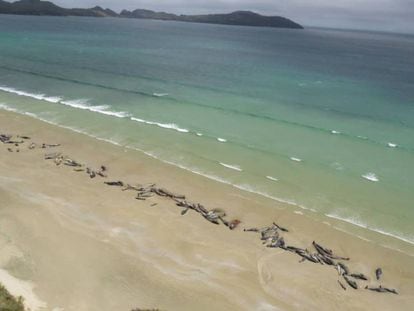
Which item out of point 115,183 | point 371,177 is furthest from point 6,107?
point 371,177

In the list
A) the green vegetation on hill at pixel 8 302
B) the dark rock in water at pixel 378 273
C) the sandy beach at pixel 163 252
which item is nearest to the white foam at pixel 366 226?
the sandy beach at pixel 163 252

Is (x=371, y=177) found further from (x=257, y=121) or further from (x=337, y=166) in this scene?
(x=257, y=121)

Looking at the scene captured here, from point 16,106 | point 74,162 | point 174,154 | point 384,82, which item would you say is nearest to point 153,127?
point 174,154

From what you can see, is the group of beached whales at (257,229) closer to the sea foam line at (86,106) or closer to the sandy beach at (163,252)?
the sandy beach at (163,252)

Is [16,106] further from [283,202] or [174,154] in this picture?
[283,202]

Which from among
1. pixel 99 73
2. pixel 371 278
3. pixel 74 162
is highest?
pixel 99 73

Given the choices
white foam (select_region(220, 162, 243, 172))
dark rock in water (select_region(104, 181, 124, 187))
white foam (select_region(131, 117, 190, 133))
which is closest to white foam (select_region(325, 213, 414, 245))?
white foam (select_region(220, 162, 243, 172))
